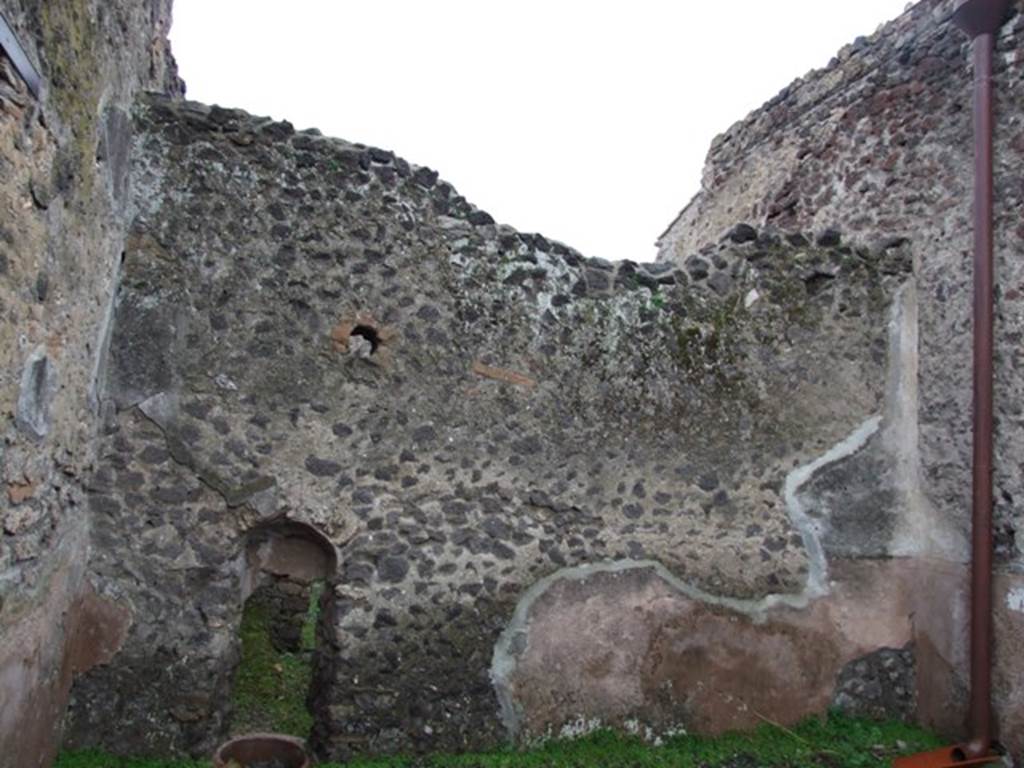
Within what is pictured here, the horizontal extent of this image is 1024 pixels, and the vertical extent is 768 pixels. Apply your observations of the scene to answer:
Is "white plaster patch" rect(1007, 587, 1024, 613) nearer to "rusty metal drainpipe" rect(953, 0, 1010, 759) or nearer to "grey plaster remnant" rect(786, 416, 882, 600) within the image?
"rusty metal drainpipe" rect(953, 0, 1010, 759)

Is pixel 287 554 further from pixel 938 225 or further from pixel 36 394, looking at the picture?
pixel 938 225

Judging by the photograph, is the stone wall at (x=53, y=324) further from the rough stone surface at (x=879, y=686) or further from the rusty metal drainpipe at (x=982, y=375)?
the rusty metal drainpipe at (x=982, y=375)

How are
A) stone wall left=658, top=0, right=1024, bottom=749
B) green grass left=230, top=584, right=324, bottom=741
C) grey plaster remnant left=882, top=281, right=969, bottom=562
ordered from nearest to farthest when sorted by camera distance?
stone wall left=658, top=0, right=1024, bottom=749 → green grass left=230, top=584, right=324, bottom=741 → grey plaster remnant left=882, top=281, right=969, bottom=562

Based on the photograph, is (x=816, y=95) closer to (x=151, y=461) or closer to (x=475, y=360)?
(x=475, y=360)

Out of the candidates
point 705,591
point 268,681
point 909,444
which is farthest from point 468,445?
point 909,444

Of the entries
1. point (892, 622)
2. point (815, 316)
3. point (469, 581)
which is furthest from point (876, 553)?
point (469, 581)

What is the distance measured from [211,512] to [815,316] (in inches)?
149

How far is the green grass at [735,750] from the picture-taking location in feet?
14.3

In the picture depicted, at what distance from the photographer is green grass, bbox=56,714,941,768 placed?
14.3ft

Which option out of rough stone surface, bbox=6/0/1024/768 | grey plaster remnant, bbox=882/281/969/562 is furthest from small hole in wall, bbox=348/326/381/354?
grey plaster remnant, bbox=882/281/969/562

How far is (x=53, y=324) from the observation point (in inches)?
134

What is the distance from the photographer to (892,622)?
5.23m

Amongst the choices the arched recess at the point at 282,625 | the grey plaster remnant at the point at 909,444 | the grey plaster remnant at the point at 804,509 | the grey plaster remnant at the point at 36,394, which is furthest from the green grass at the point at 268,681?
the grey plaster remnant at the point at 909,444

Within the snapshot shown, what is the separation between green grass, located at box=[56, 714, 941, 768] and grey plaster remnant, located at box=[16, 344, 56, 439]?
82.4 inches
